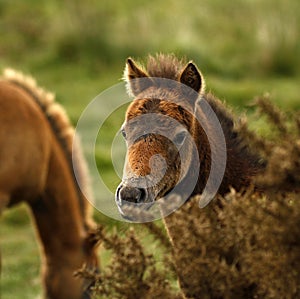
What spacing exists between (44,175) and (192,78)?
297cm

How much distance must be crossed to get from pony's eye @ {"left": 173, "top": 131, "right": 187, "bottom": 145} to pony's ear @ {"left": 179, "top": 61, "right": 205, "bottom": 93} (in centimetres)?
25

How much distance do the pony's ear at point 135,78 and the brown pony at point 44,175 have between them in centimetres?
251

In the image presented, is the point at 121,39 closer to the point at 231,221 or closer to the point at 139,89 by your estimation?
the point at 139,89

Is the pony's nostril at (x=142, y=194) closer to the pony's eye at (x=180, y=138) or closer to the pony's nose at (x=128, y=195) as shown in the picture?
the pony's nose at (x=128, y=195)

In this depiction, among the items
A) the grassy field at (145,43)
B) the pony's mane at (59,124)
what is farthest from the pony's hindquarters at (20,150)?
the grassy field at (145,43)

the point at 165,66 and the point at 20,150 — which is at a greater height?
the point at 165,66

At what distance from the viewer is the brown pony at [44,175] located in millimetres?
6715

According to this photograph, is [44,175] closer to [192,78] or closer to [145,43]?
[192,78]

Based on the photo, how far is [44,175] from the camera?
6922mm

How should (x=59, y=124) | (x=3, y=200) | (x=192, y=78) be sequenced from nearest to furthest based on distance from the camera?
1. (x=192, y=78)
2. (x=3, y=200)
3. (x=59, y=124)

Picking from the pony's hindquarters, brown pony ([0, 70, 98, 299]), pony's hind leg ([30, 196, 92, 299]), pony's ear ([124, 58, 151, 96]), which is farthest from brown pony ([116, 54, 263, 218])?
the pony's hindquarters

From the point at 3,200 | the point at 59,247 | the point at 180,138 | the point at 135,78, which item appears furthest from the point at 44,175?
the point at 180,138

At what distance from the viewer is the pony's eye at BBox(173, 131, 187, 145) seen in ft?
13.2

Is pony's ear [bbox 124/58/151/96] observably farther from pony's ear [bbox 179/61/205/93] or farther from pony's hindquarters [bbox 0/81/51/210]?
pony's hindquarters [bbox 0/81/51/210]
